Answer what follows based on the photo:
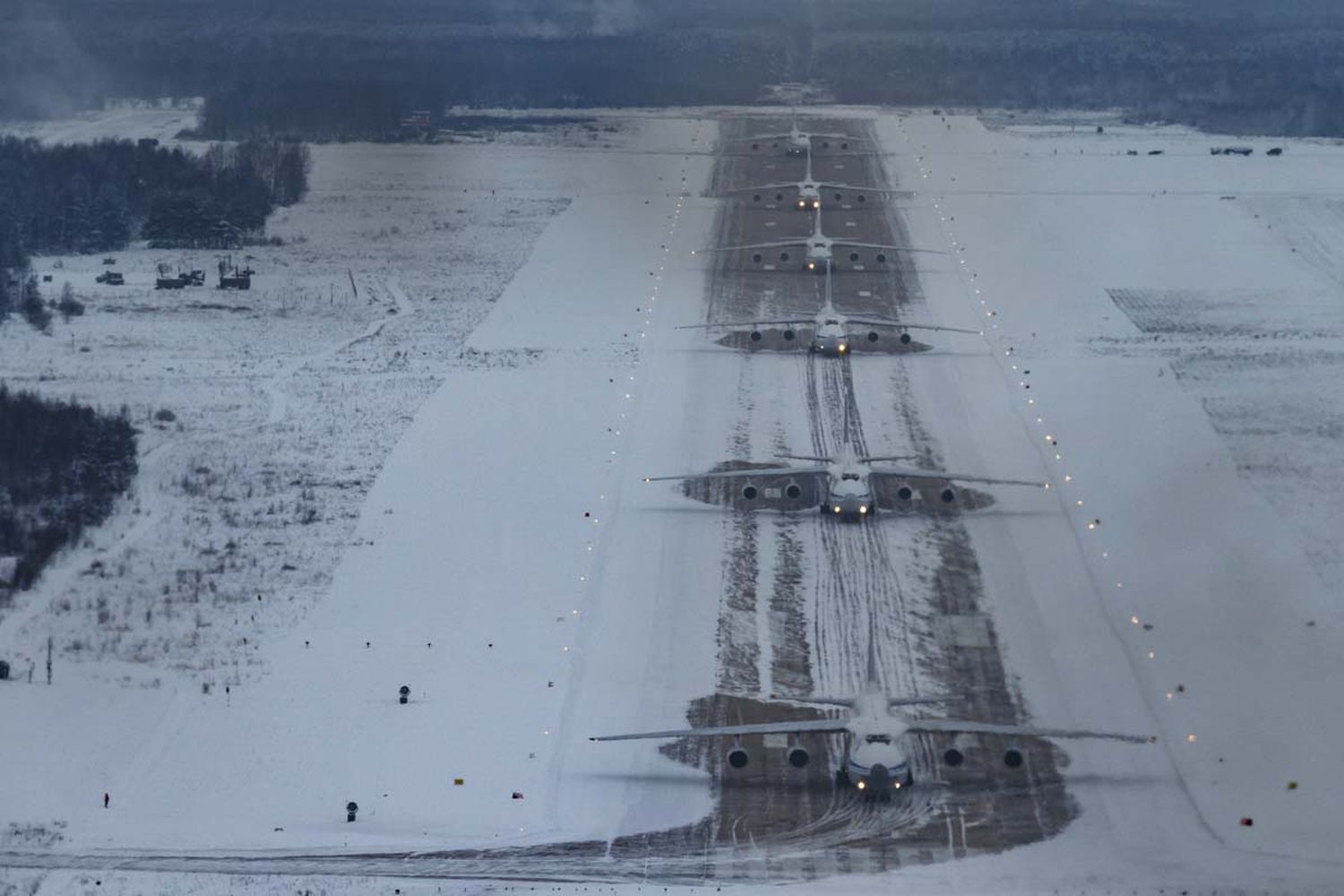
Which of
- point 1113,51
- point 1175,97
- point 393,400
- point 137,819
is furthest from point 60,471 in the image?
point 1113,51

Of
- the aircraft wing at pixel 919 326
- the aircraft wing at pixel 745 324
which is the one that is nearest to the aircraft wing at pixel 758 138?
the aircraft wing at pixel 919 326

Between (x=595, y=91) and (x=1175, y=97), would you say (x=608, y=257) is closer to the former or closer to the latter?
(x=595, y=91)

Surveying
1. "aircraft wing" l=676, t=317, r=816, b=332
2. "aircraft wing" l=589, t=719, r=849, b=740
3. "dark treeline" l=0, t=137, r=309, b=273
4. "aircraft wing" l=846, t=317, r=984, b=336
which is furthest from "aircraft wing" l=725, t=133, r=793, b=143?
"aircraft wing" l=589, t=719, r=849, b=740

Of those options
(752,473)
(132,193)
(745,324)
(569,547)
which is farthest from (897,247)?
(569,547)

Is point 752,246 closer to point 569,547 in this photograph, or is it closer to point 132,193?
point 132,193

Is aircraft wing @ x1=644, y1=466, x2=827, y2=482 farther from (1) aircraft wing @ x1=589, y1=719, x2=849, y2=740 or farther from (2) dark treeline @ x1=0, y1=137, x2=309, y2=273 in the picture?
(2) dark treeline @ x1=0, y1=137, x2=309, y2=273

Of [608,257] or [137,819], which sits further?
[608,257]
